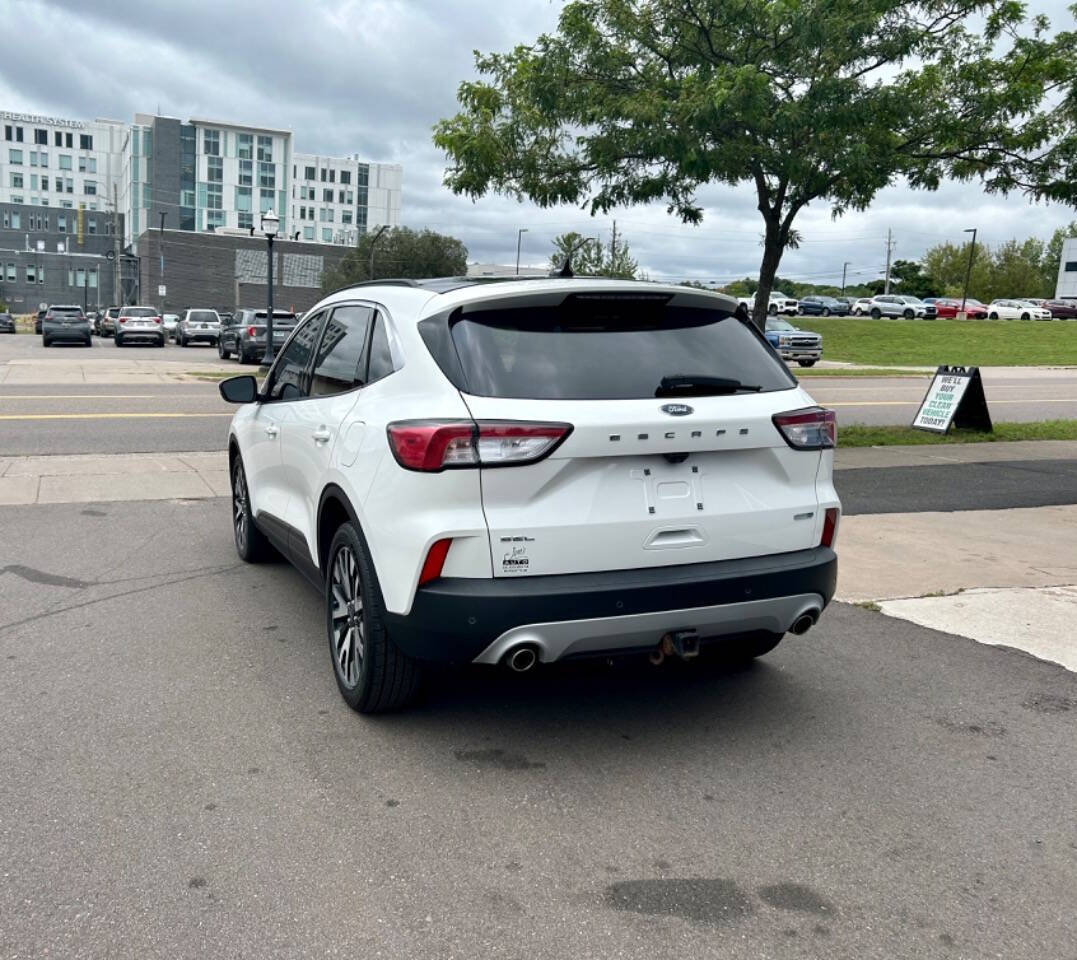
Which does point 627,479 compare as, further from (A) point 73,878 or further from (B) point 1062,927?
(A) point 73,878

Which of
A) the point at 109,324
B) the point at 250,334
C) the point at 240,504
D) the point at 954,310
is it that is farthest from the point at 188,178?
the point at 240,504

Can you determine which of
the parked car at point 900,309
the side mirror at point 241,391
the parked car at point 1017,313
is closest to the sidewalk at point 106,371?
the side mirror at point 241,391

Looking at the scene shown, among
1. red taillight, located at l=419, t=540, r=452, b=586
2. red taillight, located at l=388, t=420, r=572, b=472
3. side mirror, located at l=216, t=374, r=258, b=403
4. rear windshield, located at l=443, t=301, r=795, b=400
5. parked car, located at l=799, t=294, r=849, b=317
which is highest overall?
parked car, located at l=799, t=294, r=849, b=317

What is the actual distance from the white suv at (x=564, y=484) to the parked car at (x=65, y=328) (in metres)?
41.3

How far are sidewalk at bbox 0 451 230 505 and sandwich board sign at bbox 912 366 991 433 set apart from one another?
32.3ft

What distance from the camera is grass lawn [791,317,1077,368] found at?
137 feet

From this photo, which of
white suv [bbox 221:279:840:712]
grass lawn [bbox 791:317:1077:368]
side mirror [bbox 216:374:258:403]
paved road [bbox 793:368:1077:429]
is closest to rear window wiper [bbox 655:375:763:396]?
white suv [bbox 221:279:840:712]

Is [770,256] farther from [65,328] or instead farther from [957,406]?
[65,328]

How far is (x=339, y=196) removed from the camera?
12369cm

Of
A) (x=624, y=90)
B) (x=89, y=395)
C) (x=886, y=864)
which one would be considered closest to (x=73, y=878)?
(x=886, y=864)

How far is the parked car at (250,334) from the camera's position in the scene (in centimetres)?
3112

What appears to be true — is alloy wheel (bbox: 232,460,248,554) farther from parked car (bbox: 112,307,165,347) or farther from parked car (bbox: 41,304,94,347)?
parked car (bbox: 41,304,94,347)

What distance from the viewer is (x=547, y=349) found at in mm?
3953

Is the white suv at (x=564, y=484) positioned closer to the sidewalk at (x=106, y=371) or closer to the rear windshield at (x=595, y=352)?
the rear windshield at (x=595, y=352)
